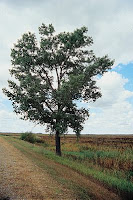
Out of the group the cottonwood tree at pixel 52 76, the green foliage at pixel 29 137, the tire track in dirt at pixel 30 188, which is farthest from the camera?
the green foliage at pixel 29 137

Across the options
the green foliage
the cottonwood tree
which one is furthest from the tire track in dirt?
the green foliage

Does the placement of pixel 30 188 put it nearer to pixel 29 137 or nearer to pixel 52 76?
pixel 52 76

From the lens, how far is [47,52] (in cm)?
2377

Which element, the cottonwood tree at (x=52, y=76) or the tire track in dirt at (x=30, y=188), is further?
the cottonwood tree at (x=52, y=76)

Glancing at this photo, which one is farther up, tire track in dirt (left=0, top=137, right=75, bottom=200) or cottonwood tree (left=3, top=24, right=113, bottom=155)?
cottonwood tree (left=3, top=24, right=113, bottom=155)

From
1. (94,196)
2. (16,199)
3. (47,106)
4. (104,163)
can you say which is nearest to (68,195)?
(94,196)

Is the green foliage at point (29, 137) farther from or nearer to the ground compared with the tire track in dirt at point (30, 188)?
farther from the ground

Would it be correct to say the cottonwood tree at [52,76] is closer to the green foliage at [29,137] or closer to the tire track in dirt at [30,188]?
the tire track in dirt at [30,188]

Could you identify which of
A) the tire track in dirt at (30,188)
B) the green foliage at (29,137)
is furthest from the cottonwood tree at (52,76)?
the green foliage at (29,137)

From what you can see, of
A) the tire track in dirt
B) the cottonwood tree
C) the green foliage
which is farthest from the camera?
the green foliage

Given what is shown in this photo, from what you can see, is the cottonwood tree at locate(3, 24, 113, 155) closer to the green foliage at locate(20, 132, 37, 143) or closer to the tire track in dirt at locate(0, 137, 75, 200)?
the tire track in dirt at locate(0, 137, 75, 200)

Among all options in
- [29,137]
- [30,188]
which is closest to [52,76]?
[30,188]

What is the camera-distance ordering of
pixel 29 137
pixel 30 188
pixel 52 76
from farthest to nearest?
pixel 29 137, pixel 52 76, pixel 30 188

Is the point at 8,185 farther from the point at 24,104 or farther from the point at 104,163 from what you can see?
the point at 24,104
